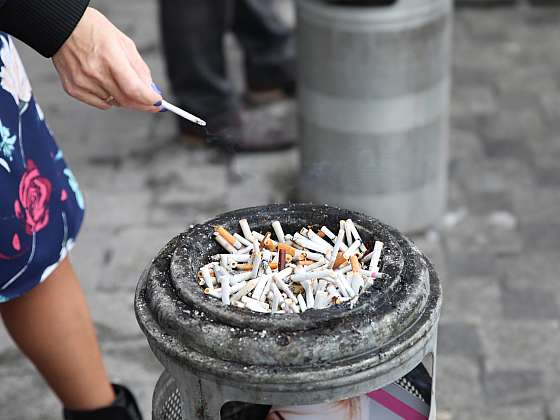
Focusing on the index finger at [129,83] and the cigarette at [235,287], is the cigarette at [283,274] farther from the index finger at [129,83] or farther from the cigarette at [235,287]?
the index finger at [129,83]

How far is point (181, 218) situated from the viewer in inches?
152

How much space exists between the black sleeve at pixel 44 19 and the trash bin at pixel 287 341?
1.51 ft

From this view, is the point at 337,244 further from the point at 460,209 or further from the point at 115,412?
the point at 460,209

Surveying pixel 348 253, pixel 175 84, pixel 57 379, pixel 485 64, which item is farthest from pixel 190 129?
pixel 348 253

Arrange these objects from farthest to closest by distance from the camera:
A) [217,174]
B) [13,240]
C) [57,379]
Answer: [217,174], [57,379], [13,240]

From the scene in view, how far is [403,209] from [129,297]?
1073mm

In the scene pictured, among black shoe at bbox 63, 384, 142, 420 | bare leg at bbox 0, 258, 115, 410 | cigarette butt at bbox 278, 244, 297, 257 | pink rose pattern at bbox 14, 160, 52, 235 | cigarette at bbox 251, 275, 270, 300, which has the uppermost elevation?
cigarette at bbox 251, 275, 270, 300

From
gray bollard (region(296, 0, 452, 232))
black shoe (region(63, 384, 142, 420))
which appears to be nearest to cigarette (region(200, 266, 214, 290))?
black shoe (region(63, 384, 142, 420))

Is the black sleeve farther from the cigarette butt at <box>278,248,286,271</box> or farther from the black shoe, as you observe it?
the black shoe

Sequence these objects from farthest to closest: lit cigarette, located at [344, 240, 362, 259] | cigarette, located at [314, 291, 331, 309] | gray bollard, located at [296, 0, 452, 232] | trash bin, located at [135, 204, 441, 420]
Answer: gray bollard, located at [296, 0, 452, 232] < lit cigarette, located at [344, 240, 362, 259] < cigarette, located at [314, 291, 331, 309] < trash bin, located at [135, 204, 441, 420]

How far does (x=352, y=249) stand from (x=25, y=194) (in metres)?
0.75

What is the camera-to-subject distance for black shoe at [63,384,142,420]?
2.37 m

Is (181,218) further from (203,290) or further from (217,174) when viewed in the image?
(203,290)

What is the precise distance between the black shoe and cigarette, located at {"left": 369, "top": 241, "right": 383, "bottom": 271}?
0.96 metres
